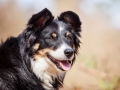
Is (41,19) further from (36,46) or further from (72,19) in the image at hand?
(72,19)

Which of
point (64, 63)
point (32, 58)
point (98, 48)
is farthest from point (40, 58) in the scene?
point (98, 48)

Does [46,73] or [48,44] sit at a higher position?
[48,44]

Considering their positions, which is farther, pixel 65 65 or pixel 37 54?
pixel 65 65

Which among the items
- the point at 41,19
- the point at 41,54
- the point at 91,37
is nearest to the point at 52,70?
the point at 41,54

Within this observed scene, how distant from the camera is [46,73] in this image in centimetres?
370

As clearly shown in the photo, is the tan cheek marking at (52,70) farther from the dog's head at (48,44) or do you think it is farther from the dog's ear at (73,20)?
the dog's ear at (73,20)

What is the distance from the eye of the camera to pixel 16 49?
3607mm

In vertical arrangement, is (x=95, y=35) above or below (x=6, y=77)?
above

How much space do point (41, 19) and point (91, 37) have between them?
4.29 metres

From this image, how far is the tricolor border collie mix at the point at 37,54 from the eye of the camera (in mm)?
3492

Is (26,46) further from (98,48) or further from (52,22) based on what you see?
(98,48)

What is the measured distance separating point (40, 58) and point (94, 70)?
3.15 m

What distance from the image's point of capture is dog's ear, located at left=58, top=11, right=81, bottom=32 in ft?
12.7

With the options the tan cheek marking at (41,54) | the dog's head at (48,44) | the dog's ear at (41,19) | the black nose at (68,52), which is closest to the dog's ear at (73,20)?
the dog's head at (48,44)
